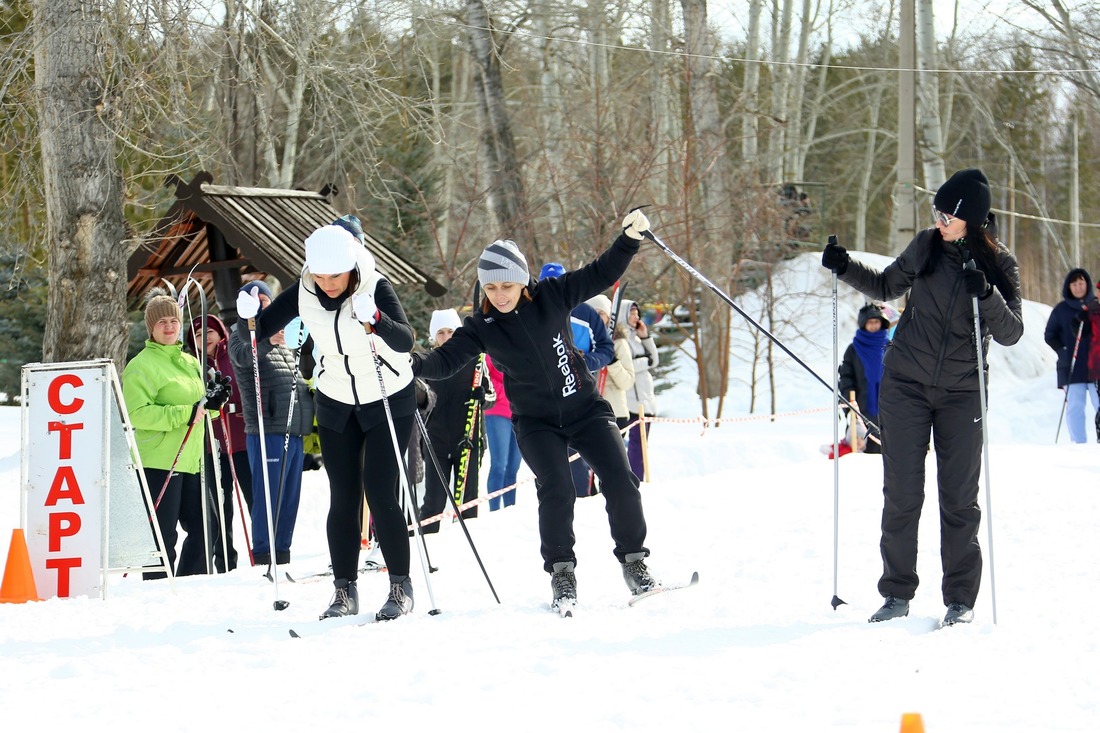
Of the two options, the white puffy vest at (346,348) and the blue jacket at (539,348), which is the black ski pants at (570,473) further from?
the white puffy vest at (346,348)

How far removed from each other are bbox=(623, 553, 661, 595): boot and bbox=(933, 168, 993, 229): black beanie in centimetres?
197

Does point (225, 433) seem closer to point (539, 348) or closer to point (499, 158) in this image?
point (539, 348)

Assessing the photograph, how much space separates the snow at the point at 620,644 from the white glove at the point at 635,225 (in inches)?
54.9

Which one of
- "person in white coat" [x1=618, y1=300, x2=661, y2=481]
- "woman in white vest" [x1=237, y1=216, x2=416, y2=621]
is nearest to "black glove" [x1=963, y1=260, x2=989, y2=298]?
"woman in white vest" [x1=237, y1=216, x2=416, y2=621]

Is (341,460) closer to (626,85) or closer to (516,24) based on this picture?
(516,24)

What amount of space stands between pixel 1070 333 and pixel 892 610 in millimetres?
8642

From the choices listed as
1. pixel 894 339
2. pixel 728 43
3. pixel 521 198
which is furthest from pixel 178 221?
pixel 728 43

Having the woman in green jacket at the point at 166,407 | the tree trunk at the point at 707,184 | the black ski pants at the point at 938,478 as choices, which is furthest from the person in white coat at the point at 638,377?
the tree trunk at the point at 707,184

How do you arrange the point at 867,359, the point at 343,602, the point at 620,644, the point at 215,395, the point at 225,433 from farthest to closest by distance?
the point at 867,359, the point at 225,433, the point at 215,395, the point at 343,602, the point at 620,644

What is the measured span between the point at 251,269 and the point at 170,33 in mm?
3524

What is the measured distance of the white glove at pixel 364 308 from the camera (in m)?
5.17

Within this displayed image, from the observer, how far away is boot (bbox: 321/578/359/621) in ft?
18.1

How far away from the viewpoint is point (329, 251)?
5.31 meters

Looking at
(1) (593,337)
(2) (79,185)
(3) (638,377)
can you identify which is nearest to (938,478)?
(1) (593,337)
